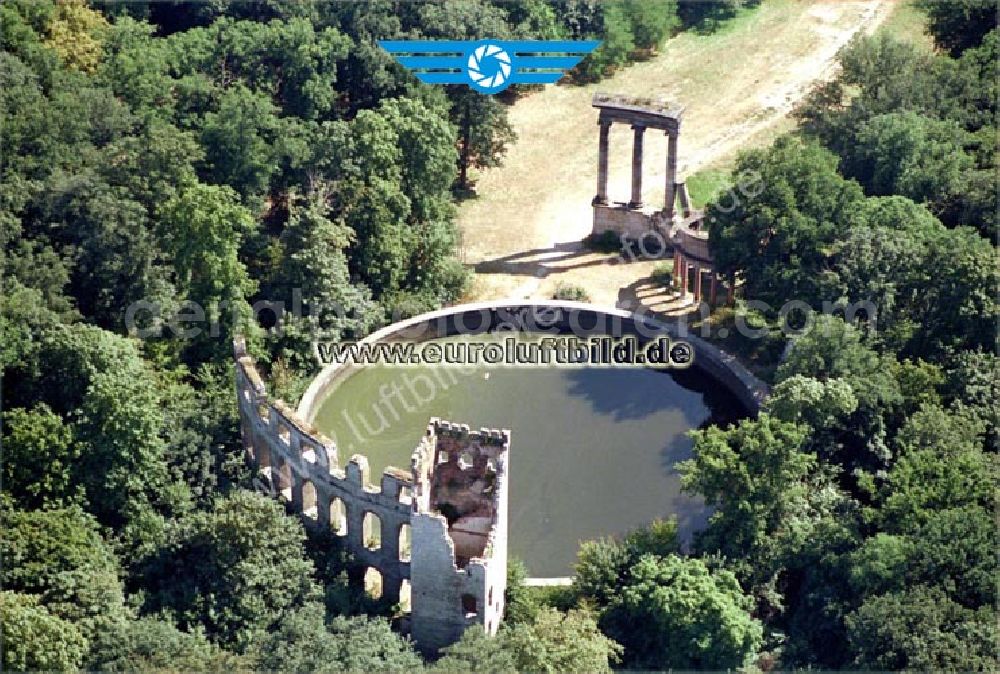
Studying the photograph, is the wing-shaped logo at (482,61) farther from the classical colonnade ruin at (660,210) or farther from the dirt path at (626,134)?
the classical colonnade ruin at (660,210)

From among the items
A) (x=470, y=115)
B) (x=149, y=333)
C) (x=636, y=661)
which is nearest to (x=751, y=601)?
(x=636, y=661)

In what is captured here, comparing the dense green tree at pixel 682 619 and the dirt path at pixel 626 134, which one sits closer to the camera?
the dense green tree at pixel 682 619

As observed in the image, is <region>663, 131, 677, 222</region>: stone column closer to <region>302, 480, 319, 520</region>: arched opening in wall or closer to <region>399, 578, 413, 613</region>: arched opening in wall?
<region>302, 480, 319, 520</region>: arched opening in wall

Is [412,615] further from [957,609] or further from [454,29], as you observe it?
[454,29]

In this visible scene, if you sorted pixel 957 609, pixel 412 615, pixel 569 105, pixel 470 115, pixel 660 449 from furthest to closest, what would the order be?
pixel 569 105, pixel 470 115, pixel 660 449, pixel 412 615, pixel 957 609

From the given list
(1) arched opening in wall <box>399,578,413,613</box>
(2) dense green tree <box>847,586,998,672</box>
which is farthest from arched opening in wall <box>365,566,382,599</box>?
(2) dense green tree <box>847,586,998,672</box>

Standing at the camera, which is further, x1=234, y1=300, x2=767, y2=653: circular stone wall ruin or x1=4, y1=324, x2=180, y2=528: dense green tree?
x1=4, y1=324, x2=180, y2=528: dense green tree

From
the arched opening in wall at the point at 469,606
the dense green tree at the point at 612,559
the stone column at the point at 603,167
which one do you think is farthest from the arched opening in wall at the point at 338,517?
the stone column at the point at 603,167
